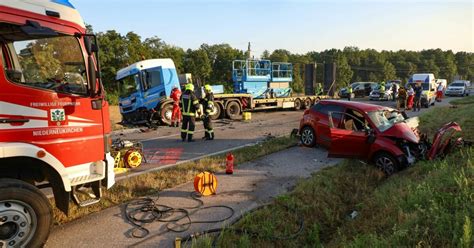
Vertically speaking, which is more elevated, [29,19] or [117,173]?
[29,19]

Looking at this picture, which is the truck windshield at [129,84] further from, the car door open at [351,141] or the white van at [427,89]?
the white van at [427,89]

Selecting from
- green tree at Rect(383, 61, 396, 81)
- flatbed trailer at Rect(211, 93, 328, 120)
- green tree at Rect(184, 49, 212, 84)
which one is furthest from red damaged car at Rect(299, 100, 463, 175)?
green tree at Rect(383, 61, 396, 81)

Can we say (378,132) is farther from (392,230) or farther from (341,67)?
(341,67)

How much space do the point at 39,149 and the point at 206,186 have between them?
278 cm

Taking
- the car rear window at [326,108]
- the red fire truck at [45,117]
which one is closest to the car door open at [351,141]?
the car rear window at [326,108]

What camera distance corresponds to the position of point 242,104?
1908cm

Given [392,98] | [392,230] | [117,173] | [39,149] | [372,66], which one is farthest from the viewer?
[372,66]

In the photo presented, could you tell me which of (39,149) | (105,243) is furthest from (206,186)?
(39,149)

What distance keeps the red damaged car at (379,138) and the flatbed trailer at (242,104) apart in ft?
28.1

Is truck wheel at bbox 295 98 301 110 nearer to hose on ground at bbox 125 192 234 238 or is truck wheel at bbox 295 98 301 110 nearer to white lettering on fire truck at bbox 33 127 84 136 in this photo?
hose on ground at bbox 125 192 234 238

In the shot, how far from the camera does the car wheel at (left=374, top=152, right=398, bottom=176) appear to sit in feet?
24.2

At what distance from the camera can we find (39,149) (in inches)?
157

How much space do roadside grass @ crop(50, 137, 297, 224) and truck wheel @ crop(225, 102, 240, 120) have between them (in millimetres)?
8488

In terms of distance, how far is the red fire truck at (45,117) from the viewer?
12.4 ft
